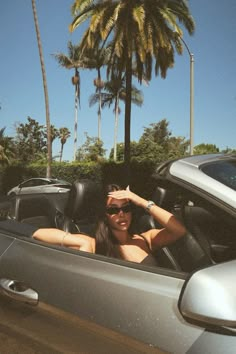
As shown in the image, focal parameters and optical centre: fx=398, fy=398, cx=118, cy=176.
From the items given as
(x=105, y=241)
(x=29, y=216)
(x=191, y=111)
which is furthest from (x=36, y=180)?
(x=105, y=241)

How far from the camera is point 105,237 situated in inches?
92.6

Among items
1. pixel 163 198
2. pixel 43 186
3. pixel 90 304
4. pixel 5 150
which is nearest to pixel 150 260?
pixel 90 304

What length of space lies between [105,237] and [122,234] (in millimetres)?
141

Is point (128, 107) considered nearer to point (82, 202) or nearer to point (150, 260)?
point (82, 202)

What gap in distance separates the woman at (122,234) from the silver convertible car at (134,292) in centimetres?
9

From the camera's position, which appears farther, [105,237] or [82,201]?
[82,201]

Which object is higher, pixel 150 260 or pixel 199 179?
pixel 199 179

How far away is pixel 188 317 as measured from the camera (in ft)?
4.57

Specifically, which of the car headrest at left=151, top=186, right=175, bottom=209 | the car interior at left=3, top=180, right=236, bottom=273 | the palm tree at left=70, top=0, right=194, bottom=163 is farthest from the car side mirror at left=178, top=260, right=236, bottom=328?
the palm tree at left=70, top=0, right=194, bottom=163

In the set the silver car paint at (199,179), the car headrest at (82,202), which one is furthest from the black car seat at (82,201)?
the silver car paint at (199,179)

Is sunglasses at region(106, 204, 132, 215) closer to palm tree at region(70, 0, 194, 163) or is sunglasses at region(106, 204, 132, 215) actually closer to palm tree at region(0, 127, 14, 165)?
palm tree at region(70, 0, 194, 163)

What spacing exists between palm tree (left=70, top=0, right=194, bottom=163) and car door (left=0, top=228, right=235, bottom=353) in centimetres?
1772

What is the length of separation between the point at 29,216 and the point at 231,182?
248 centimetres

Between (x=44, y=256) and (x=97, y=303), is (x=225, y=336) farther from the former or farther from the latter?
(x=44, y=256)
